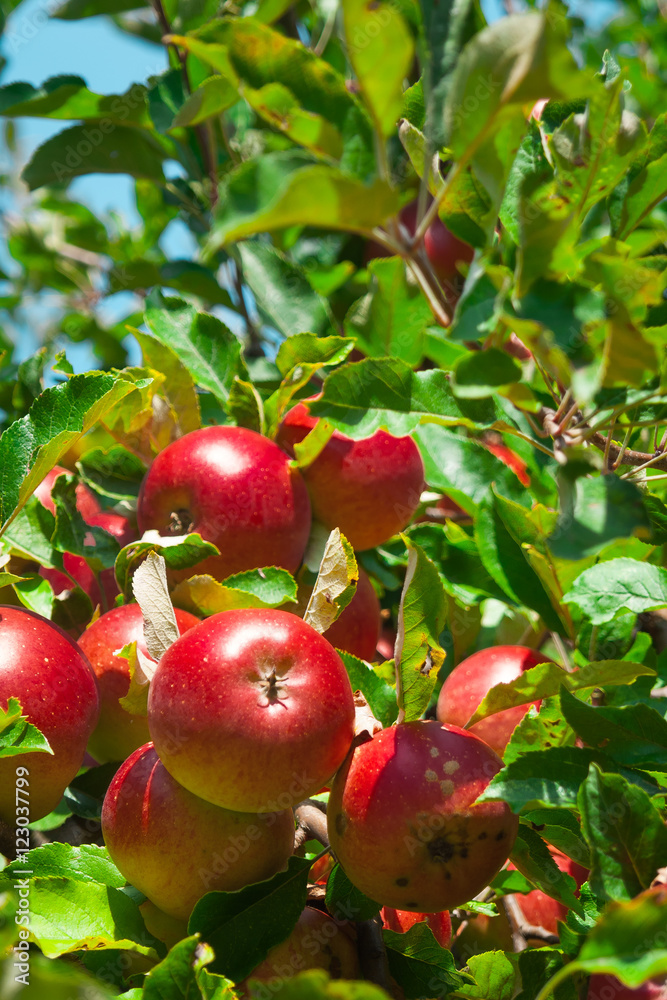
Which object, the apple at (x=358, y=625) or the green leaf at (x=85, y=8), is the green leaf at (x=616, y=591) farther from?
the green leaf at (x=85, y=8)

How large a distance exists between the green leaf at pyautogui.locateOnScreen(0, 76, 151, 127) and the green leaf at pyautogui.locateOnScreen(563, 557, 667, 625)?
1.63m

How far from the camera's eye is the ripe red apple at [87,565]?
151 cm

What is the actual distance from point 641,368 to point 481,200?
0.33 m

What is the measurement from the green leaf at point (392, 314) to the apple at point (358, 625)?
42 cm

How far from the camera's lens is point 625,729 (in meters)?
1.04

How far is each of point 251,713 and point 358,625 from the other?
54 cm

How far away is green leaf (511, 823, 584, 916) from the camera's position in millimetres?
1107

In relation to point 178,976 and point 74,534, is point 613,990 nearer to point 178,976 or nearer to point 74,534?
point 178,976

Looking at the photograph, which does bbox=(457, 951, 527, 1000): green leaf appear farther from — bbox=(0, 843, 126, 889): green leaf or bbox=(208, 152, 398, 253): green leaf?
bbox=(208, 152, 398, 253): green leaf

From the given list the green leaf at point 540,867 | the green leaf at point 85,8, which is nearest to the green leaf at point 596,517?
the green leaf at point 540,867

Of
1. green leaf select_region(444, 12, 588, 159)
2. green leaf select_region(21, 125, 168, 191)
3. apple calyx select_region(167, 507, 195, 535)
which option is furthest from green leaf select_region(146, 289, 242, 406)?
green leaf select_region(444, 12, 588, 159)

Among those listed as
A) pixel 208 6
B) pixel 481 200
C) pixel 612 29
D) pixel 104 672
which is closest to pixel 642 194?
pixel 481 200

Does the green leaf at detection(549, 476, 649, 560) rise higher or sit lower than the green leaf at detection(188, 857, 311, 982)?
higher

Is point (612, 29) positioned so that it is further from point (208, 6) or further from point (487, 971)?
point (487, 971)
